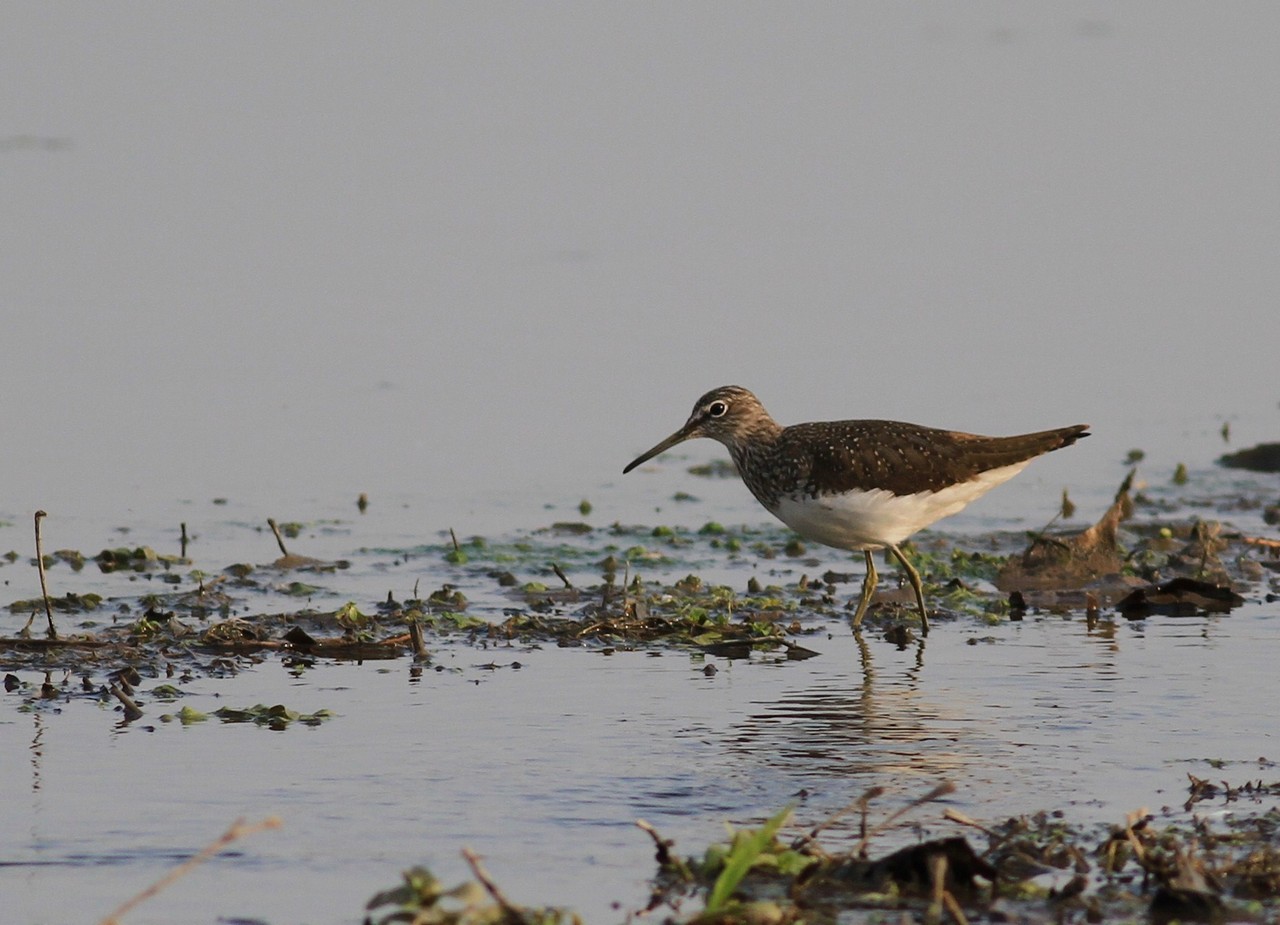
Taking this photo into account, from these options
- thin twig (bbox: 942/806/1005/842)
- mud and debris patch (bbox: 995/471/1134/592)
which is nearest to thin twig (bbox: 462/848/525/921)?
thin twig (bbox: 942/806/1005/842)

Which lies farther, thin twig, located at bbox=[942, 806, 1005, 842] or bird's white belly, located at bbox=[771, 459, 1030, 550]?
bird's white belly, located at bbox=[771, 459, 1030, 550]

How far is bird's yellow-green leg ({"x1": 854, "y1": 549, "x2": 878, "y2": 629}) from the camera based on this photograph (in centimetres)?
1118

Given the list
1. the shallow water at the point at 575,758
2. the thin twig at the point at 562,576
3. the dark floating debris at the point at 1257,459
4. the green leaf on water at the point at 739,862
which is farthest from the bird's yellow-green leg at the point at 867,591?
the green leaf on water at the point at 739,862

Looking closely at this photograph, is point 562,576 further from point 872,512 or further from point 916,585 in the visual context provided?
point 916,585

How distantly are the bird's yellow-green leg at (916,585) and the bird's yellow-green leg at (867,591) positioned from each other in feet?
0.46

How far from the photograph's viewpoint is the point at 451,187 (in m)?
19.9

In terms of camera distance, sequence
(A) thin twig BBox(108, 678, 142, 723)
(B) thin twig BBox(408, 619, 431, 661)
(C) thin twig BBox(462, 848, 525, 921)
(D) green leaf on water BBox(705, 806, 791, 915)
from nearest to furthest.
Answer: (C) thin twig BBox(462, 848, 525, 921)
(D) green leaf on water BBox(705, 806, 791, 915)
(A) thin twig BBox(108, 678, 142, 723)
(B) thin twig BBox(408, 619, 431, 661)

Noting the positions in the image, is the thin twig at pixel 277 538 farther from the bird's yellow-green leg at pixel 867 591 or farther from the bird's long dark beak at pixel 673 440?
the bird's yellow-green leg at pixel 867 591

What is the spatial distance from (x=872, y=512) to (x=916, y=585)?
1.46 ft

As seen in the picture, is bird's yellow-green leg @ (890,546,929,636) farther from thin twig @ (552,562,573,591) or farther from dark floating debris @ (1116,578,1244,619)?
thin twig @ (552,562,573,591)

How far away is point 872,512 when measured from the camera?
1131 cm

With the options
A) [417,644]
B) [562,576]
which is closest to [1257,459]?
[562,576]

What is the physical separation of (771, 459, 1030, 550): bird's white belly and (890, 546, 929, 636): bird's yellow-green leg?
0.09 metres

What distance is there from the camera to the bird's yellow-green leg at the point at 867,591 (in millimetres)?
11180
